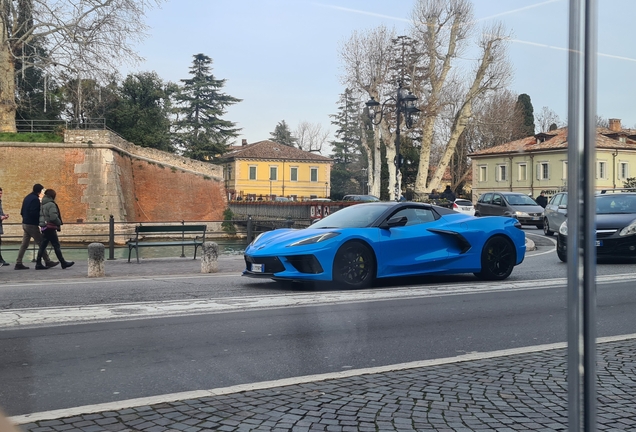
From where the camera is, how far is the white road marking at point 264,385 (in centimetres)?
400

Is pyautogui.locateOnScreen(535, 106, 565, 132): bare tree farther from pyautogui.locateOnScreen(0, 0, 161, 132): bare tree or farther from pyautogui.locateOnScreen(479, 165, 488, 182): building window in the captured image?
pyautogui.locateOnScreen(0, 0, 161, 132): bare tree

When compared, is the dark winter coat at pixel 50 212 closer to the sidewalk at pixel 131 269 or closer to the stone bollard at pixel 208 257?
the sidewalk at pixel 131 269

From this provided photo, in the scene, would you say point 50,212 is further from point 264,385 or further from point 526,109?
point 526,109

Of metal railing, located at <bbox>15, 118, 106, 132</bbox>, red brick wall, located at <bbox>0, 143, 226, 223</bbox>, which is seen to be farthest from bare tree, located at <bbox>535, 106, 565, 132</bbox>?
red brick wall, located at <bbox>0, 143, 226, 223</bbox>

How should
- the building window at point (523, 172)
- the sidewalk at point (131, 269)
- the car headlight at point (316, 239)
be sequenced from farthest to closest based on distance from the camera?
the sidewalk at point (131, 269), the car headlight at point (316, 239), the building window at point (523, 172)

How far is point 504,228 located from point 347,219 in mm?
2697

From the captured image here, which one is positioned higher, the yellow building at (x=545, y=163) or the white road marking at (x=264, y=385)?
the yellow building at (x=545, y=163)

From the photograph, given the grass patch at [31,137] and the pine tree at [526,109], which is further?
the grass patch at [31,137]

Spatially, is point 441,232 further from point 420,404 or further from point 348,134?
point 420,404

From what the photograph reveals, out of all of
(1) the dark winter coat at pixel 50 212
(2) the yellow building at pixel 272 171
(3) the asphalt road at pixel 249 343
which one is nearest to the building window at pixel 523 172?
(3) the asphalt road at pixel 249 343

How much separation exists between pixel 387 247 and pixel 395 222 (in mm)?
427

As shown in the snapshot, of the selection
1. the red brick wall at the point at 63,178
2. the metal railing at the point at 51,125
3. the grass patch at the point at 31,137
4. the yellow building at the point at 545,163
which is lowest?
the yellow building at the point at 545,163

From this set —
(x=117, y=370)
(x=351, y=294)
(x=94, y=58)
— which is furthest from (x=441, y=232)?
(x=94, y=58)

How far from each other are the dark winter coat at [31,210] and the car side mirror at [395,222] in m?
8.15
